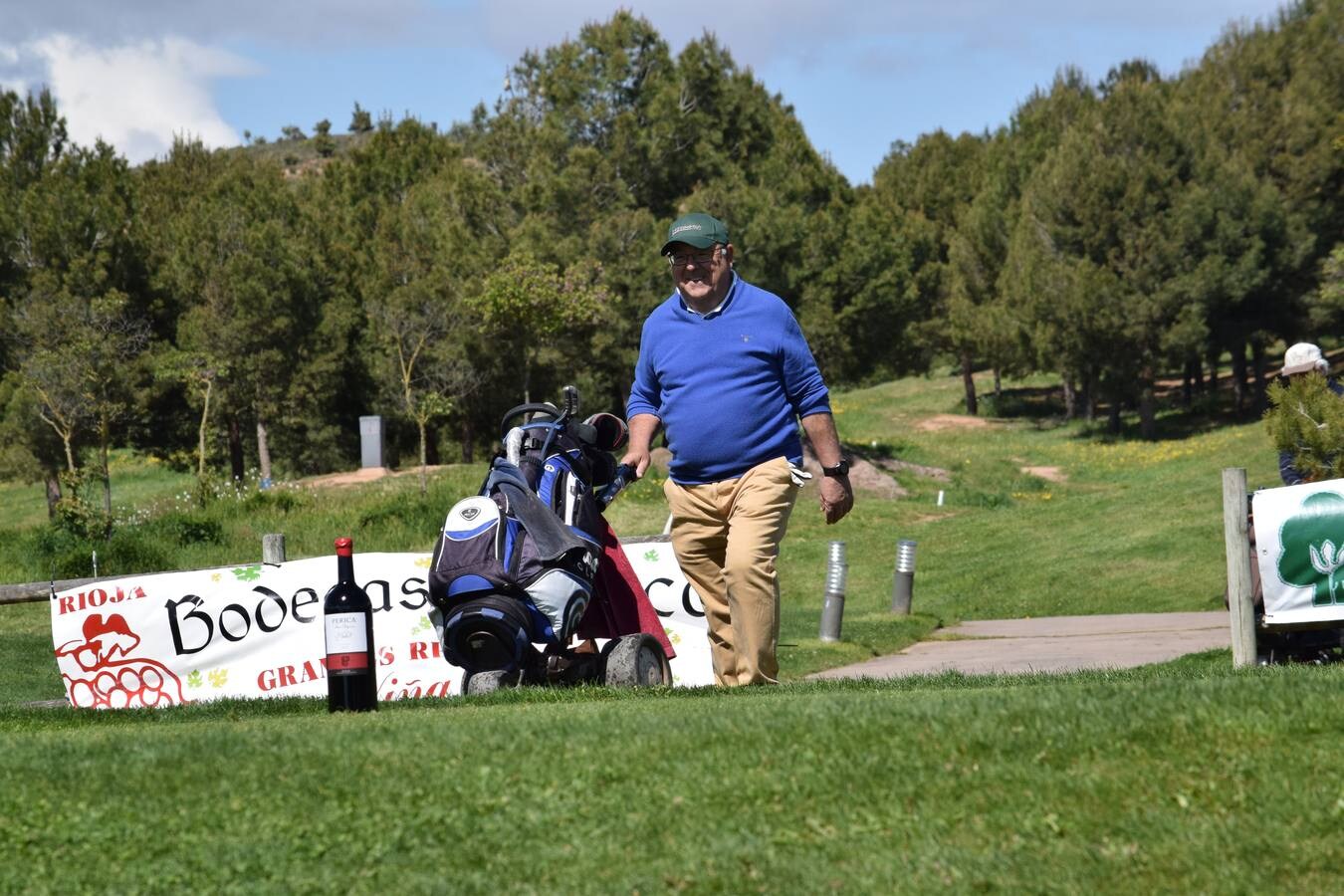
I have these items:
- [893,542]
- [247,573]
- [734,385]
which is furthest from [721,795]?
[893,542]

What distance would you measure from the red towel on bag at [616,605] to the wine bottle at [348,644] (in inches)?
73.8

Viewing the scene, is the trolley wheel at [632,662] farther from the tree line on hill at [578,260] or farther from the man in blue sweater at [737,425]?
the tree line on hill at [578,260]

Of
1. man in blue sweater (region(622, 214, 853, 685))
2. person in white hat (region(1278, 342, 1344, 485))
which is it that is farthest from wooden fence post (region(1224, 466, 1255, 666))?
man in blue sweater (region(622, 214, 853, 685))

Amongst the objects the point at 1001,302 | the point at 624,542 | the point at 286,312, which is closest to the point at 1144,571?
the point at 624,542

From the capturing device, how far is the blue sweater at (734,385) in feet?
24.9

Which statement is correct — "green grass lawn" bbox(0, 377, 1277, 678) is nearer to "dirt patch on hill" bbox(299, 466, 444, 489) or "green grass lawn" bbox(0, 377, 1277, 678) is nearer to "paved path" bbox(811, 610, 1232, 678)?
"paved path" bbox(811, 610, 1232, 678)

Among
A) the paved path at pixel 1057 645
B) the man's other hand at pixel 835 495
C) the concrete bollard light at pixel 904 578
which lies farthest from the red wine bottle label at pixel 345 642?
the concrete bollard light at pixel 904 578

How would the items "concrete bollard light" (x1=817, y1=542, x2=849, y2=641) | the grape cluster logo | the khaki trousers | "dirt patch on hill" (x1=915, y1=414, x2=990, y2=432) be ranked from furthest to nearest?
"dirt patch on hill" (x1=915, y1=414, x2=990, y2=432) → "concrete bollard light" (x1=817, y1=542, x2=849, y2=641) → the grape cluster logo → the khaki trousers

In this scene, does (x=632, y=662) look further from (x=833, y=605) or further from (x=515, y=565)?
(x=833, y=605)

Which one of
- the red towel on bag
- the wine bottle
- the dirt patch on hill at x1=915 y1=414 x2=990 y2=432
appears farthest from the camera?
the dirt patch on hill at x1=915 y1=414 x2=990 y2=432

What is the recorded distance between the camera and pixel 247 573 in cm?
1213

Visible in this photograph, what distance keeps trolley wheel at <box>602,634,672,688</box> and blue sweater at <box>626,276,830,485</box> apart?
95cm

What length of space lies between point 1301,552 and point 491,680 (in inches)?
195

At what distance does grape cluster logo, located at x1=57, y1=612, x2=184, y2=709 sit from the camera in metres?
11.7
